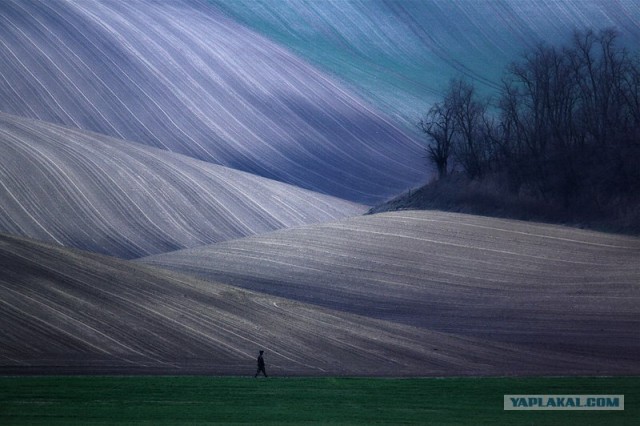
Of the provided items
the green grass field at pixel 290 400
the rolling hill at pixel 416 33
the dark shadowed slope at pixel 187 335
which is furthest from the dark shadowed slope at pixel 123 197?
the green grass field at pixel 290 400

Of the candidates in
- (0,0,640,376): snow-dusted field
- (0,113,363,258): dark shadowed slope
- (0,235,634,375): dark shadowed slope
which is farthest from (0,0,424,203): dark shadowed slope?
(0,235,634,375): dark shadowed slope

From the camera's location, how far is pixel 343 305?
37.6 meters

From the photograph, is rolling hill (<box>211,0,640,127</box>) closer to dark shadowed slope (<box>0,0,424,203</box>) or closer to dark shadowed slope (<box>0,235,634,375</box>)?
dark shadowed slope (<box>0,0,424,203</box>)

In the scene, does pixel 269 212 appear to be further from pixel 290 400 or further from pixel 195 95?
pixel 290 400

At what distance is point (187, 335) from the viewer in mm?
29359

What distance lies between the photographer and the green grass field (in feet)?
67.1

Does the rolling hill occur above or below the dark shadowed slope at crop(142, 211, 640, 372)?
above

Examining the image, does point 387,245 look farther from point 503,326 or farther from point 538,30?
point 538,30

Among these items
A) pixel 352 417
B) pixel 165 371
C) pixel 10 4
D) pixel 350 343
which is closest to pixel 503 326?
pixel 350 343

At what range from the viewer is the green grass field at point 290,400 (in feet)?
67.1

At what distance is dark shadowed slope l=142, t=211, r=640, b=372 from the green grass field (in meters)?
5.62

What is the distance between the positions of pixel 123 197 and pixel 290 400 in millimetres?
31815

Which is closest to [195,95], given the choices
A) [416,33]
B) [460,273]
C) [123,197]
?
[123,197]

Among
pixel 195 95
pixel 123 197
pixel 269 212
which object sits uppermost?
pixel 195 95
